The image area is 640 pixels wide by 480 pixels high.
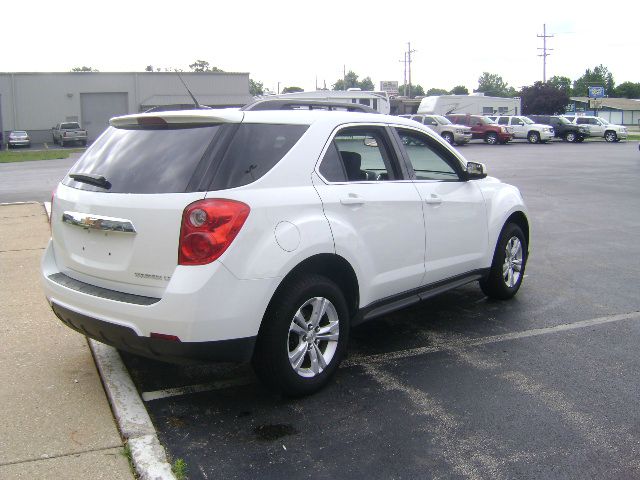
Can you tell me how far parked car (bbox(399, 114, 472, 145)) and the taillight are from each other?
36957 millimetres

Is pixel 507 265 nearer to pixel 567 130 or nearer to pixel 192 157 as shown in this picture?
pixel 192 157

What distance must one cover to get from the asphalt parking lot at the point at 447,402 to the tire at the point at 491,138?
3727 centimetres

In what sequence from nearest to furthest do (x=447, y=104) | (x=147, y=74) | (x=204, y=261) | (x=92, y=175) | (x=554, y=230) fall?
(x=204, y=261) < (x=92, y=175) < (x=554, y=230) < (x=447, y=104) < (x=147, y=74)

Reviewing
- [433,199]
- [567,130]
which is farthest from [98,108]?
[433,199]

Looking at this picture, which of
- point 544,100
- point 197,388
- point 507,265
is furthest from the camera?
point 544,100

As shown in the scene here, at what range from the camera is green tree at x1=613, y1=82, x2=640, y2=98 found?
135288 mm

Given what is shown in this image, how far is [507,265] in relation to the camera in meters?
6.66

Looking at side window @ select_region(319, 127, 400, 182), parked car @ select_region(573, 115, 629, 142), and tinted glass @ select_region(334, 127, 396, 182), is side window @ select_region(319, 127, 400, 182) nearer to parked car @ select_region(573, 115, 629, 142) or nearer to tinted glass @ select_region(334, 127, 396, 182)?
tinted glass @ select_region(334, 127, 396, 182)

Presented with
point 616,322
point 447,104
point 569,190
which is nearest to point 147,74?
point 447,104

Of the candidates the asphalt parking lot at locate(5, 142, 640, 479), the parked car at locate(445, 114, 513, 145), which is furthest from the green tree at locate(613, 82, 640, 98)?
the asphalt parking lot at locate(5, 142, 640, 479)

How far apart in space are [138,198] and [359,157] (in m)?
1.71

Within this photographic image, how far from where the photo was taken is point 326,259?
14.5 feet

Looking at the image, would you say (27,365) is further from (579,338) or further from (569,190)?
(569,190)

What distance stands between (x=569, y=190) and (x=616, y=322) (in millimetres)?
11504
